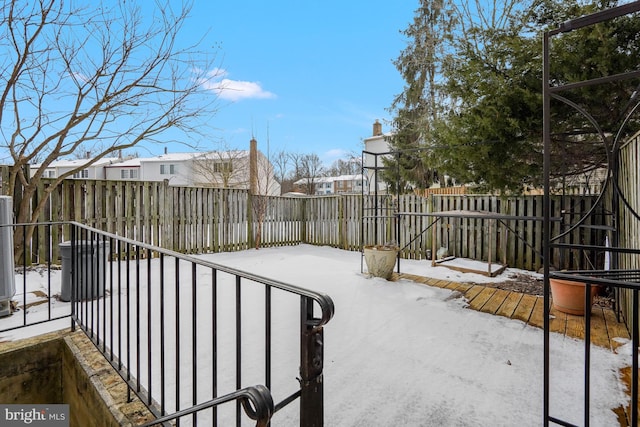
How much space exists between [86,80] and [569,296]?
271 inches

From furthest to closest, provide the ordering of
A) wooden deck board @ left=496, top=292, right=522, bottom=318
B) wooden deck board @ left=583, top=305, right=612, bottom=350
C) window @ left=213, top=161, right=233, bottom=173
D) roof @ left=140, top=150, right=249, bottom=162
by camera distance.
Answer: roof @ left=140, top=150, right=249, bottom=162, window @ left=213, top=161, right=233, bottom=173, wooden deck board @ left=496, top=292, right=522, bottom=318, wooden deck board @ left=583, top=305, right=612, bottom=350

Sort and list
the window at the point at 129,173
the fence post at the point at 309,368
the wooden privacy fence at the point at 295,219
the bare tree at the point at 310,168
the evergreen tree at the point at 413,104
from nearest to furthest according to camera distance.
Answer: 1. the fence post at the point at 309,368
2. the wooden privacy fence at the point at 295,219
3. the evergreen tree at the point at 413,104
4. the window at the point at 129,173
5. the bare tree at the point at 310,168

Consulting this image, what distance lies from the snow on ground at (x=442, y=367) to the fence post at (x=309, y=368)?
906 millimetres

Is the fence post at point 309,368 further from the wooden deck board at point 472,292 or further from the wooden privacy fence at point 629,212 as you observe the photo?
the wooden deck board at point 472,292

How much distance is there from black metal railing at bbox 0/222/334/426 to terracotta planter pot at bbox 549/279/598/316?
8.70ft

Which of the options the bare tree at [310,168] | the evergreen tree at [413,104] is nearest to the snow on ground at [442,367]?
the evergreen tree at [413,104]

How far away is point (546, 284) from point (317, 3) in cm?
812

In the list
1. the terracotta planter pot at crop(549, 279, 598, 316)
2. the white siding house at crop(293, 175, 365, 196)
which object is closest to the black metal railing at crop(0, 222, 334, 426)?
the terracotta planter pot at crop(549, 279, 598, 316)

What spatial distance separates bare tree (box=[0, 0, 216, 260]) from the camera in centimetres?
438

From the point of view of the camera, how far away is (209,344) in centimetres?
270

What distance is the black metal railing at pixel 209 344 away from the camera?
1.04 meters

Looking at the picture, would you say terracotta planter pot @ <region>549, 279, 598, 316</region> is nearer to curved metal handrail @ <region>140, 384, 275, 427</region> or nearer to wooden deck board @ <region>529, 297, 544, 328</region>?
wooden deck board @ <region>529, 297, 544, 328</region>

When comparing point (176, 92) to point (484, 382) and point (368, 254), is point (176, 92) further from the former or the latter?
point (484, 382)

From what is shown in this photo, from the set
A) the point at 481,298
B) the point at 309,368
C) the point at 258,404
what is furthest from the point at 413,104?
the point at 258,404
